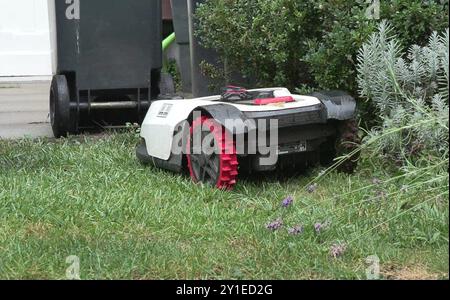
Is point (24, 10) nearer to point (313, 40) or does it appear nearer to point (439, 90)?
point (313, 40)

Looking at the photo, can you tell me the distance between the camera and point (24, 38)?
11.6m

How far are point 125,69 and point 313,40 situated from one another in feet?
5.90

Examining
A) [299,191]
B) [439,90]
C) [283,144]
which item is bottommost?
[299,191]

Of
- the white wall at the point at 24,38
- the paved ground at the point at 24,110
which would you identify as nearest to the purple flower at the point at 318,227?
the paved ground at the point at 24,110

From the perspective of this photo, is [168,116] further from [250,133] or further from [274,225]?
[274,225]

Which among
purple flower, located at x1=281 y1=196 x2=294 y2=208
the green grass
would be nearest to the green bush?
the green grass

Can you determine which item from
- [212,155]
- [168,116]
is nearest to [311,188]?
[212,155]

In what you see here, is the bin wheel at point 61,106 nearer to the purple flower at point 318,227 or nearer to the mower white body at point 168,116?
the mower white body at point 168,116

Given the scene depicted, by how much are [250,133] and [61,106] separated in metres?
2.43

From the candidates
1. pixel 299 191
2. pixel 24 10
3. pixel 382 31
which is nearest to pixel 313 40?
pixel 382 31

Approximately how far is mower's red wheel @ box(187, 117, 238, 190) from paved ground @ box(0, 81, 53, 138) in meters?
2.52

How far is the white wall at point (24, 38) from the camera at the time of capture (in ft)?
37.3

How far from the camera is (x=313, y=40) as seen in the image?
15.9ft

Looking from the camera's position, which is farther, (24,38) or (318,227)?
(24,38)
